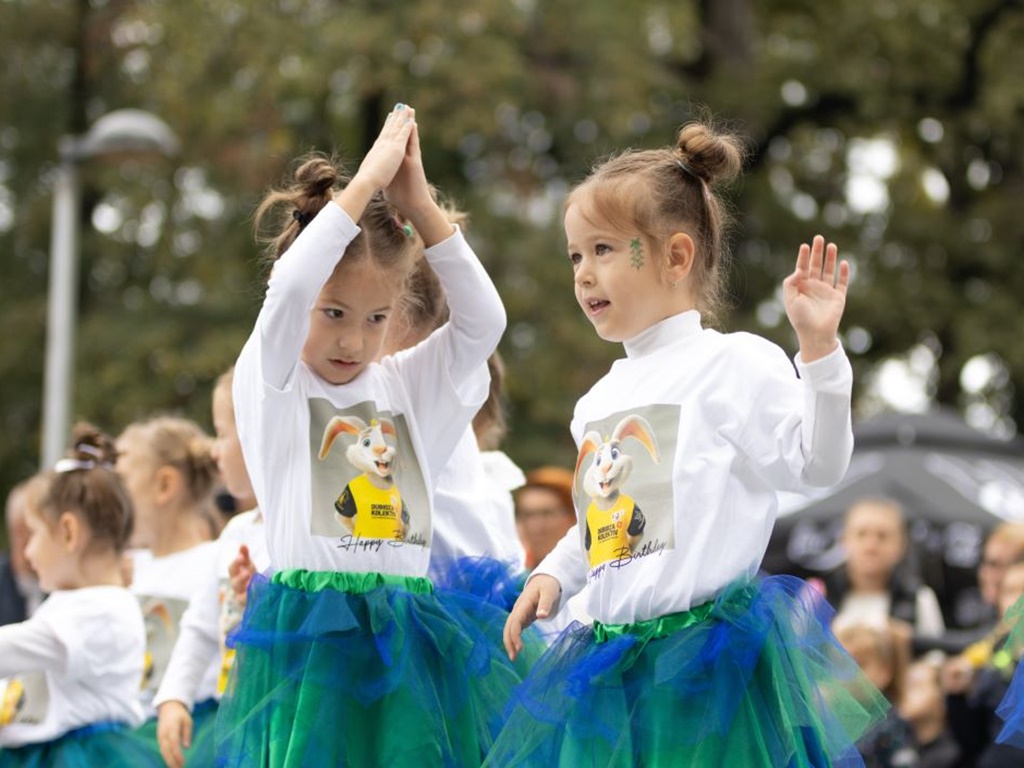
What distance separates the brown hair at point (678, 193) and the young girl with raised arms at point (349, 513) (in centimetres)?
37

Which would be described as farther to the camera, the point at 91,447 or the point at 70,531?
the point at 91,447

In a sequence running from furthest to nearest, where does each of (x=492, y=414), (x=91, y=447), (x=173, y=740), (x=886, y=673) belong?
1. (x=886, y=673)
2. (x=91, y=447)
3. (x=492, y=414)
4. (x=173, y=740)

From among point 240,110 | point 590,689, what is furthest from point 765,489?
point 240,110

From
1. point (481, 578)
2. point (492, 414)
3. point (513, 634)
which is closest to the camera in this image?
point (513, 634)

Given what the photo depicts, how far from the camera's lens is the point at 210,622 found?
476 centimetres

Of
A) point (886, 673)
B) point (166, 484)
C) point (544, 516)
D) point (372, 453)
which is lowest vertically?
point (886, 673)

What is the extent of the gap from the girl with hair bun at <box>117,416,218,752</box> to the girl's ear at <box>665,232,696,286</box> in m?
2.36

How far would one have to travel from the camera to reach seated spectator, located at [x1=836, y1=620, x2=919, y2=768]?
6.70m

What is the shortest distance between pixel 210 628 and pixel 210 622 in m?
0.02

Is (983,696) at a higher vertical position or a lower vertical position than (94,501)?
lower

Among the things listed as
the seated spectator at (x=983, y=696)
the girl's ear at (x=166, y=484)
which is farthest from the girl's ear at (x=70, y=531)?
the seated spectator at (x=983, y=696)

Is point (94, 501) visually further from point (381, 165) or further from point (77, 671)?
point (381, 165)

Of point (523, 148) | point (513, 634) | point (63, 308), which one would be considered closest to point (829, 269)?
point (513, 634)

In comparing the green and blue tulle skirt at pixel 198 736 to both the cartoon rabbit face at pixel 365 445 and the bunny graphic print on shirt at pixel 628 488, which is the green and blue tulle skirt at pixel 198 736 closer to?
the cartoon rabbit face at pixel 365 445
